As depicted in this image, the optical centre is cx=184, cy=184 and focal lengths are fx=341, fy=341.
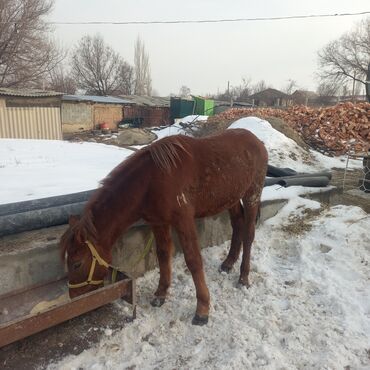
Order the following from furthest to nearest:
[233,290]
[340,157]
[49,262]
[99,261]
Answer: [340,157] → [233,290] → [49,262] → [99,261]

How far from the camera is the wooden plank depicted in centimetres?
242

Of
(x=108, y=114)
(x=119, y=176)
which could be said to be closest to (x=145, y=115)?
(x=108, y=114)

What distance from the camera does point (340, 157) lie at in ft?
39.7

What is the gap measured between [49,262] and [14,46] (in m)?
25.2

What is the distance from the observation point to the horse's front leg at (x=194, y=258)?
3.03m

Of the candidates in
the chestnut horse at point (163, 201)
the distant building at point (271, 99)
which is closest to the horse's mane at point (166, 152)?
the chestnut horse at point (163, 201)

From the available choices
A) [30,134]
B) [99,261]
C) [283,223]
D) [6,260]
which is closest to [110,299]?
[99,261]

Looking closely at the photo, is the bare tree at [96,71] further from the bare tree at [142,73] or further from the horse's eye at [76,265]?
the horse's eye at [76,265]

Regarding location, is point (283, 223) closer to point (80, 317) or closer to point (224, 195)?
point (224, 195)

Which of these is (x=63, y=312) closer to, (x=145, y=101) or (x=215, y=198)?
(x=215, y=198)

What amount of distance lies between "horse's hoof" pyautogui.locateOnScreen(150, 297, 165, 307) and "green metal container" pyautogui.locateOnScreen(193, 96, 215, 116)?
1102 inches

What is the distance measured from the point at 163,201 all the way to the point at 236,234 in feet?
5.08

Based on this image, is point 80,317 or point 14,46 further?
point 14,46

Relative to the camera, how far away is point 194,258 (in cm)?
311
